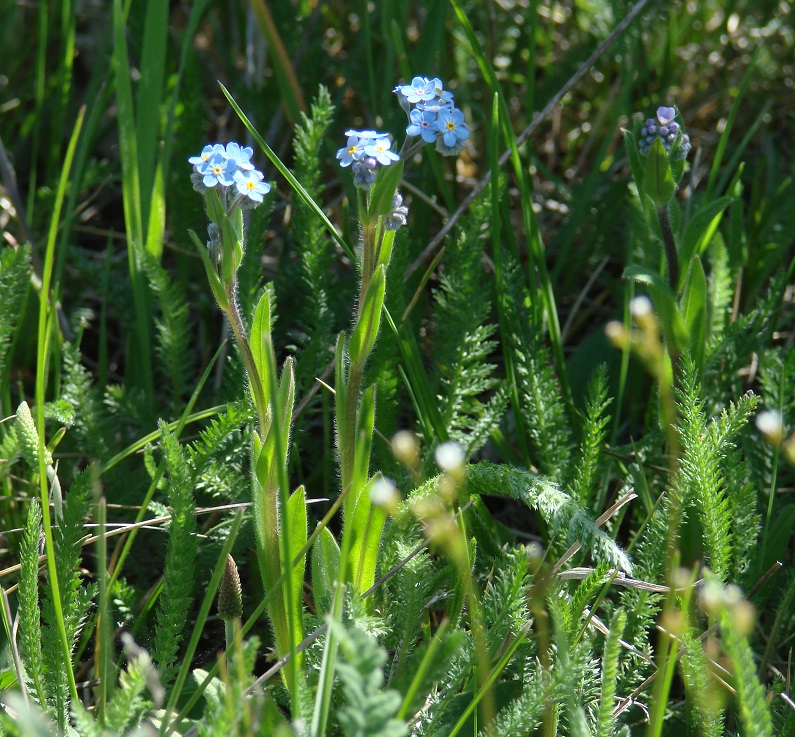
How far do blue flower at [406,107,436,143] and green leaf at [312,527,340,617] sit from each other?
0.64 metres

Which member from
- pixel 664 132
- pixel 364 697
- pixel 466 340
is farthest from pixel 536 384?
pixel 364 697

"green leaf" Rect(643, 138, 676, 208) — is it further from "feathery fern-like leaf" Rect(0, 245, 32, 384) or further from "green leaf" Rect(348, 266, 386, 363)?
"feathery fern-like leaf" Rect(0, 245, 32, 384)

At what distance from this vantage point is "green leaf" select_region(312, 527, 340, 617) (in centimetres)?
136

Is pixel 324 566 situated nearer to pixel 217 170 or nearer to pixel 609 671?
pixel 609 671

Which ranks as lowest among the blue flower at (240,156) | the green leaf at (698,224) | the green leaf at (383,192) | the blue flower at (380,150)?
the green leaf at (698,224)

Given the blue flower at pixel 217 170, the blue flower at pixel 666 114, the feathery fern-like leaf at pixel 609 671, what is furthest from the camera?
the blue flower at pixel 666 114

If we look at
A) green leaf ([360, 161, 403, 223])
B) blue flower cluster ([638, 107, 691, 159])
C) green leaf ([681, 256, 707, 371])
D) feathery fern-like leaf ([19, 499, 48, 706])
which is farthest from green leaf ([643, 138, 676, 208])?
feathery fern-like leaf ([19, 499, 48, 706])

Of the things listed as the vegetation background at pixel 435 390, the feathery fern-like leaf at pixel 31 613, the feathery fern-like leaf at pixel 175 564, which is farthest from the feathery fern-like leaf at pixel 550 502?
the feathery fern-like leaf at pixel 31 613

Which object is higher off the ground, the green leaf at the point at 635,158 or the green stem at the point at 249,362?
the green leaf at the point at 635,158

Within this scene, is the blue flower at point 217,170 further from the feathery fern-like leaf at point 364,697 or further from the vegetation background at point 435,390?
the feathery fern-like leaf at point 364,697

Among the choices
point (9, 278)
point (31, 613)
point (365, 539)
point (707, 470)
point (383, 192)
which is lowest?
point (31, 613)

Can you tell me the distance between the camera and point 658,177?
1.53m

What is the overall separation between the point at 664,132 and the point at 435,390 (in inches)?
28.8

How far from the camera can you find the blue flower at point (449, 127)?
1273 mm
